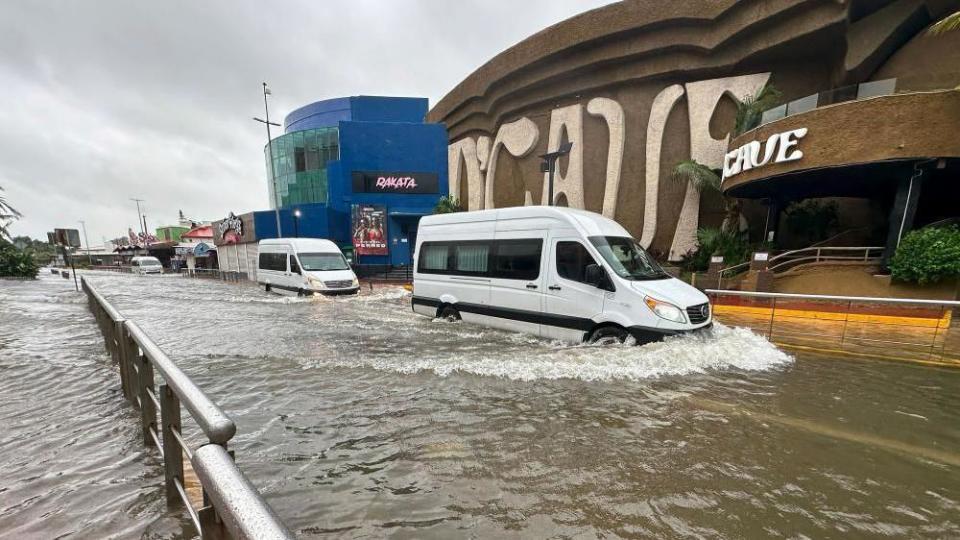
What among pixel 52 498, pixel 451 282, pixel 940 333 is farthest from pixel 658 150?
pixel 52 498

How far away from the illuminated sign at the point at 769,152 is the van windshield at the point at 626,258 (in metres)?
7.98

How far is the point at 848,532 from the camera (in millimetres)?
2348

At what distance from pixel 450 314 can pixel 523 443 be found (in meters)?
5.55

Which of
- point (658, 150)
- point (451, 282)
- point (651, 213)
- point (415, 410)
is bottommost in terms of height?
point (415, 410)

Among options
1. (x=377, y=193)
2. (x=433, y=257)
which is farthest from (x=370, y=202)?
(x=433, y=257)

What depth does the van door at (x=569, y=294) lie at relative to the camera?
6.28 metres

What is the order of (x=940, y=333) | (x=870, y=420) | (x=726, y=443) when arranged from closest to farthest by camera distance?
1. (x=726, y=443)
2. (x=870, y=420)
3. (x=940, y=333)

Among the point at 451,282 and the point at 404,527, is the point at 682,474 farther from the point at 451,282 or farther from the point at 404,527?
the point at 451,282

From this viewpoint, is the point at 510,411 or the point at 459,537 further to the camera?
the point at 510,411

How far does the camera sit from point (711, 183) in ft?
48.6

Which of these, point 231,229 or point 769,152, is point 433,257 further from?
point 231,229

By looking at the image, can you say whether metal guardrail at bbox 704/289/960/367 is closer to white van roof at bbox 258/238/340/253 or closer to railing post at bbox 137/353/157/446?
railing post at bbox 137/353/157/446

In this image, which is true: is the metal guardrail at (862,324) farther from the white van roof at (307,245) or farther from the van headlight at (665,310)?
the white van roof at (307,245)

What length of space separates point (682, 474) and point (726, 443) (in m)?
0.79
